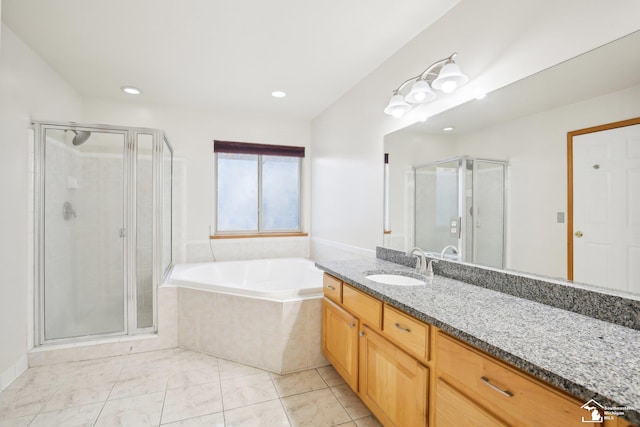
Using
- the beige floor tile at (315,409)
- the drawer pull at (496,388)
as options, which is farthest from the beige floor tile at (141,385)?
the drawer pull at (496,388)

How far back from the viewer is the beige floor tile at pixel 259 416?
1745 millimetres

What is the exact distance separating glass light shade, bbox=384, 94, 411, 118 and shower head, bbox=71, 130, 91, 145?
2.53 metres

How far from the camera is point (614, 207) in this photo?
1.14 metres

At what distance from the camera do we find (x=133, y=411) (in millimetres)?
1847

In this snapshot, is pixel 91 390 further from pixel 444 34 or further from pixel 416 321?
pixel 444 34

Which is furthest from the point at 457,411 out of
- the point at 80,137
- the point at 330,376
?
the point at 80,137

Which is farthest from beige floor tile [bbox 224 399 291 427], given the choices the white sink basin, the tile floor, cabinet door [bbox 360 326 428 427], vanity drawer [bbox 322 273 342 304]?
the white sink basin

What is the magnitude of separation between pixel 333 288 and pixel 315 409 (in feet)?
2.42

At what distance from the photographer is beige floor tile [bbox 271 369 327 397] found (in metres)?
2.08

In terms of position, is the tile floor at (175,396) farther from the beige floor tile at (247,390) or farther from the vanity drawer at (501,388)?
the vanity drawer at (501,388)

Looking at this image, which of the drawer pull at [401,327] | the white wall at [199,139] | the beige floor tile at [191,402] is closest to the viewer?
the drawer pull at [401,327]

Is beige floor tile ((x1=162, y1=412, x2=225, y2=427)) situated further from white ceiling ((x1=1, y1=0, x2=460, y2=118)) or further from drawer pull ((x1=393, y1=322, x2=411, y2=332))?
white ceiling ((x1=1, y1=0, x2=460, y2=118))

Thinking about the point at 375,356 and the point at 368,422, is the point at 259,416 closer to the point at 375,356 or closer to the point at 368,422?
the point at 368,422

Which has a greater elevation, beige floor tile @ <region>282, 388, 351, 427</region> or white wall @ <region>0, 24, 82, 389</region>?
white wall @ <region>0, 24, 82, 389</region>
